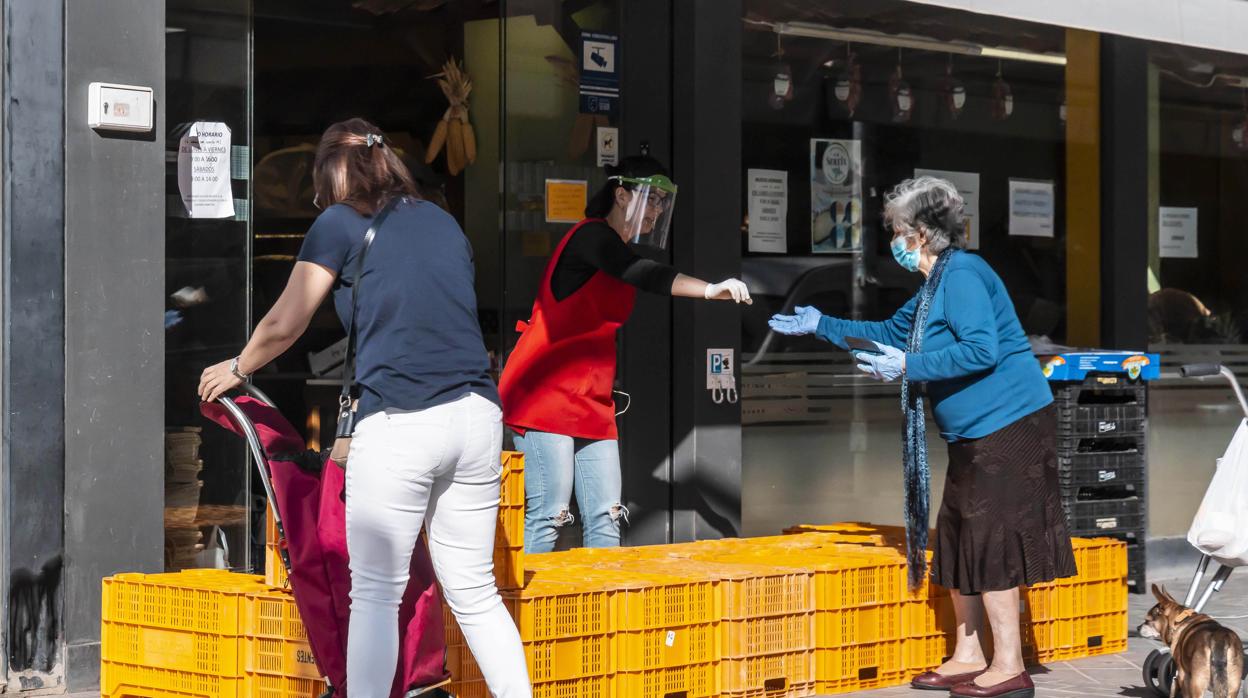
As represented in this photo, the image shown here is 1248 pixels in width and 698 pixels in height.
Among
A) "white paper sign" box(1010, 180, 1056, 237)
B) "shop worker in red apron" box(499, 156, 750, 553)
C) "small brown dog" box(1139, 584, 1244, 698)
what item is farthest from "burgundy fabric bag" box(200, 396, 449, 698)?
"white paper sign" box(1010, 180, 1056, 237)

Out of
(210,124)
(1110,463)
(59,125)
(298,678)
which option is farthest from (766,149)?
(298,678)

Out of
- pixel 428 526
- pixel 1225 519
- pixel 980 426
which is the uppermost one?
pixel 980 426

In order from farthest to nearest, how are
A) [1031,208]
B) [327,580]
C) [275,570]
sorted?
[1031,208], [275,570], [327,580]

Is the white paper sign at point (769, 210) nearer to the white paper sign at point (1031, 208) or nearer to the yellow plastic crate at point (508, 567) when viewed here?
the white paper sign at point (1031, 208)

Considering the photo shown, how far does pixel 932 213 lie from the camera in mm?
6227

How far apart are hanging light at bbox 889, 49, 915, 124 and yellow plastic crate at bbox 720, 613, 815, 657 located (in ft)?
12.5

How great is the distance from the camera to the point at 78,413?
6234mm

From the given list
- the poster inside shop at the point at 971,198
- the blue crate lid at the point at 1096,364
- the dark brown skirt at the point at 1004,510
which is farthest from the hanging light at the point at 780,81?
the dark brown skirt at the point at 1004,510

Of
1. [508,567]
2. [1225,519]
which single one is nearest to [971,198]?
[1225,519]

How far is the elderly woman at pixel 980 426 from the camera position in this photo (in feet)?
19.9

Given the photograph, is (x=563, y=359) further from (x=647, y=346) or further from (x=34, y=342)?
(x=34, y=342)

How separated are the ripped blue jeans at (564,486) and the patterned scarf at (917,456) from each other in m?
1.13

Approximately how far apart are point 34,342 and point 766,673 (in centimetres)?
290

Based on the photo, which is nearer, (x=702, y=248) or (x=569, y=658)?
(x=569, y=658)
